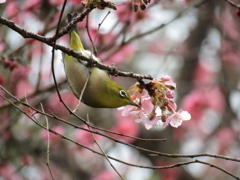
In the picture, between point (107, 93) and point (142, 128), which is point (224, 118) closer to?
point (142, 128)

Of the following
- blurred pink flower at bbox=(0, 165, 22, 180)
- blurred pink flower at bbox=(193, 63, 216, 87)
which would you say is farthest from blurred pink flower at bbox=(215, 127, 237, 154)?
blurred pink flower at bbox=(0, 165, 22, 180)

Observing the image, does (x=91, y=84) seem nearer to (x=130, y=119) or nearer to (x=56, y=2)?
(x=56, y=2)

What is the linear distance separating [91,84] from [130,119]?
309 cm

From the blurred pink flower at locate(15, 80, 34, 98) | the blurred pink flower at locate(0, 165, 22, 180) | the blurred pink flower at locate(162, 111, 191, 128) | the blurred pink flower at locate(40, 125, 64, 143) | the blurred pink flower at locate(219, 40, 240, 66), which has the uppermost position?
the blurred pink flower at locate(219, 40, 240, 66)

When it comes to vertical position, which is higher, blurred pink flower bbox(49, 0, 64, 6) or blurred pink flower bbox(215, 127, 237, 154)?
blurred pink flower bbox(215, 127, 237, 154)

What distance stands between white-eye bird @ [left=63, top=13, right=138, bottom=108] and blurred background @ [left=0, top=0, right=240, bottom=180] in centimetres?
106

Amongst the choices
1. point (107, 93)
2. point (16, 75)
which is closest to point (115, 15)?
point (16, 75)

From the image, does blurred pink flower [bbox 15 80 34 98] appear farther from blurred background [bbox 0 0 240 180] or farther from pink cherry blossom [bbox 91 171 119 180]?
pink cherry blossom [bbox 91 171 119 180]

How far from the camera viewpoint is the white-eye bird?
97.3 inches

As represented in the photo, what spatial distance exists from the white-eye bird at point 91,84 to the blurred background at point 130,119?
1.06 m

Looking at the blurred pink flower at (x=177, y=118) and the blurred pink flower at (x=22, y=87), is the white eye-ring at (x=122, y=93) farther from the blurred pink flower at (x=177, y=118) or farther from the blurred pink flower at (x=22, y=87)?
the blurred pink flower at (x=22, y=87)

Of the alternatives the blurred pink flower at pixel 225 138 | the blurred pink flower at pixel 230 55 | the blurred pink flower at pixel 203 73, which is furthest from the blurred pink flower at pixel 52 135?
the blurred pink flower at pixel 203 73

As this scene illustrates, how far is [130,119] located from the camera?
18.2 feet

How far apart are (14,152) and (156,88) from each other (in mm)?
2589
